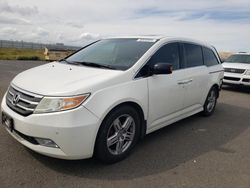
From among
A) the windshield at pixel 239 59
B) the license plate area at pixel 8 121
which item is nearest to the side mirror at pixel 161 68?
the license plate area at pixel 8 121

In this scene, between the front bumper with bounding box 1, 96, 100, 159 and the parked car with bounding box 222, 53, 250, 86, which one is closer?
the front bumper with bounding box 1, 96, 100, 159

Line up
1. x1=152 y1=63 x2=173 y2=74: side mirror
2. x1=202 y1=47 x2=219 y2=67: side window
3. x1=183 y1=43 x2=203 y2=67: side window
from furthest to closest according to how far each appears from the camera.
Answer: x1=202 y1=47 x2=219 y2=67: side window, x1=183 y1=43 x2=203 y2=67: side window, x1=152 y1=63 x2=173 y2=74: side mirror

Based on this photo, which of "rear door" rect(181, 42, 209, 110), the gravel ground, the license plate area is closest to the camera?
the gravel ground

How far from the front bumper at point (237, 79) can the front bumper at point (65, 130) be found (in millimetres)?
8713

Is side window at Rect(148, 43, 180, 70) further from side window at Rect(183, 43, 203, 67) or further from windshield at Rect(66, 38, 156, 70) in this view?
side window at Rect(183, 43, 203, 67)

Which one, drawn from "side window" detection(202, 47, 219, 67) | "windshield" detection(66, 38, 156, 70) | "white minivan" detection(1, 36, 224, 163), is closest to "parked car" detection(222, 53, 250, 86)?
"side window" detection(202, 47, 219, 67)

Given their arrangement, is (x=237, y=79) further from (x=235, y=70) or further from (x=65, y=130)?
(x=65, y=130)

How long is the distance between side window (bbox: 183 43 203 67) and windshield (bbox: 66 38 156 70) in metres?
1.00

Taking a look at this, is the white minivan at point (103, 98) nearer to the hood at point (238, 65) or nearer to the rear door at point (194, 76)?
the rear door at point (194, 76)

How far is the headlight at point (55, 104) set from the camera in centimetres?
306

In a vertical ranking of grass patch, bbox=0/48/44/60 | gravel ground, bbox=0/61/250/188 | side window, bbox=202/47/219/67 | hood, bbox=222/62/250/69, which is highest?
side window, bbox=202/47/219/67

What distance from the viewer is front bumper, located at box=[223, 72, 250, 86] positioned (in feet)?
34.0

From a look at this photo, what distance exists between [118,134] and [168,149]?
1.00 m

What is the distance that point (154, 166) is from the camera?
359cm
